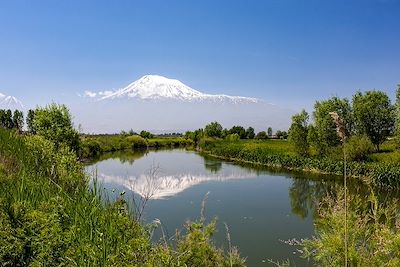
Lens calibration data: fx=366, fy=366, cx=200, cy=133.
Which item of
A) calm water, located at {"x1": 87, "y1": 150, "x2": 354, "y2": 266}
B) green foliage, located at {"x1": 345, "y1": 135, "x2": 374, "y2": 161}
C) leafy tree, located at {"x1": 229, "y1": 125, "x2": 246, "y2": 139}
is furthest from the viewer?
leafy tree, located at {"x1": 229, "y1": 125, "x2": 246, "y2": 139}

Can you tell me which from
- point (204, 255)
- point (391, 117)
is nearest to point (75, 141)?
point (204, 255)

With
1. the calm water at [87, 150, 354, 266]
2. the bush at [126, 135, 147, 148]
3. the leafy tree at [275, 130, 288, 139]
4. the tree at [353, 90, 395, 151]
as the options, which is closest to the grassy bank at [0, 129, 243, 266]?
the calm water at [87, 150, 354, 266]

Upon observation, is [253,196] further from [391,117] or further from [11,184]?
[391,117]

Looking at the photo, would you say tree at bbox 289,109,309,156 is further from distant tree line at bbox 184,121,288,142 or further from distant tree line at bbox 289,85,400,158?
distant tree line at bbox 184,121,288,142

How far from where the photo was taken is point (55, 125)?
20906mm

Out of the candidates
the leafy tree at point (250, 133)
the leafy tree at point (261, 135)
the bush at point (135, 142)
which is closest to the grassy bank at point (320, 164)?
the bush at point (135, 142)

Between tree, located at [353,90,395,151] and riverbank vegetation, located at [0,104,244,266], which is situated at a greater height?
tree, located at [353,90,395,151]

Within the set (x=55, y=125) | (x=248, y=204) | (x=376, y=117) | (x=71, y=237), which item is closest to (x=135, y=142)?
(x=376, y=117)

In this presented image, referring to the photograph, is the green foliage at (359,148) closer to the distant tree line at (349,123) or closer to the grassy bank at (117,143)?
the distant tree line at (349,123)

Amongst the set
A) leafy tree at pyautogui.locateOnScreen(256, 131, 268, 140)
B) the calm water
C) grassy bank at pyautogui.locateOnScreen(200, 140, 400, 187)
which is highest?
leafy tree at pyautogui.locateOnScreen(256, 131, 268, 140)

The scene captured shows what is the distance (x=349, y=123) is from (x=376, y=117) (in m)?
3.12

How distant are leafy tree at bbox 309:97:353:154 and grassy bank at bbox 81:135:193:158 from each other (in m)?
26.4

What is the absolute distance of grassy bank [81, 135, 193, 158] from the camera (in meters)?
50.9

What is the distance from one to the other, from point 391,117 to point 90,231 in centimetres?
4121
